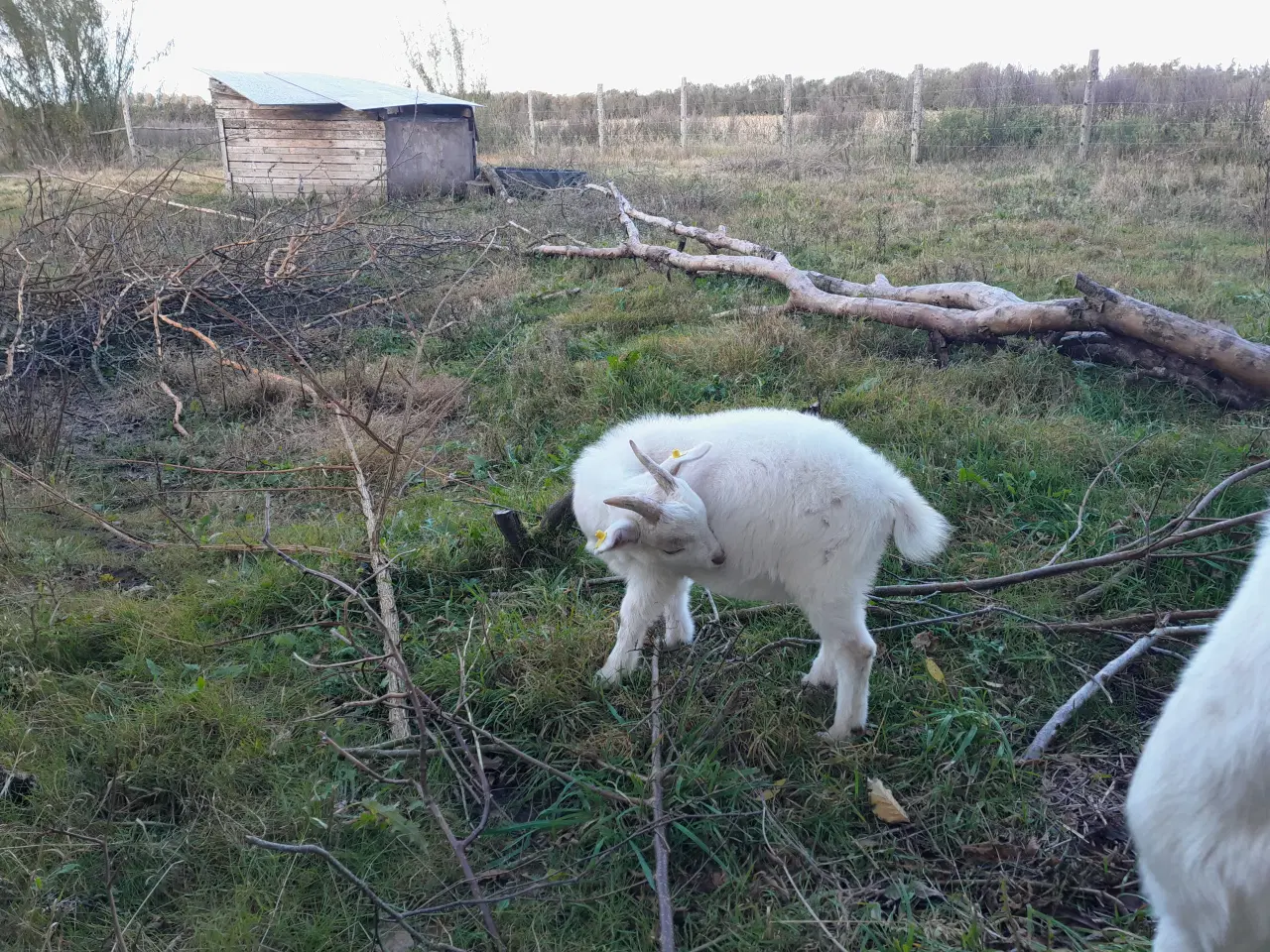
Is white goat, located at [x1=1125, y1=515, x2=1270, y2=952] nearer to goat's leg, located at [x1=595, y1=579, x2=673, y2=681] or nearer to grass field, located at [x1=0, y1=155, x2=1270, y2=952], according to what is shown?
grass field, located at [x1=0, y1=155, x2=1270, y2=952]

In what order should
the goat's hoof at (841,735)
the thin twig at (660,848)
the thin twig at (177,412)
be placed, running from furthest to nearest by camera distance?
the thin twig at (177,412)
the goat's hoof at (841,735)
the thin twig at (660,848)

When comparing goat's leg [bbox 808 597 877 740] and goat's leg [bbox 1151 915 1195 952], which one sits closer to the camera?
goat's leg [bbox 1151 915 1195 952]

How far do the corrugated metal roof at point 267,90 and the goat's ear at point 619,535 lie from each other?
1462 cm

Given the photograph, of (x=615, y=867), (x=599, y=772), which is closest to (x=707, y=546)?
(x=599, y=772)

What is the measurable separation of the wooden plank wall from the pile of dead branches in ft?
21.6

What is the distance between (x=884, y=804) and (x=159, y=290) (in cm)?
701

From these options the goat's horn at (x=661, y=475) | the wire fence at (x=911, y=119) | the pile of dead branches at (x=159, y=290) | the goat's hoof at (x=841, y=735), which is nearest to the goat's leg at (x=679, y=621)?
the goat's horn at (x=661, y=475)

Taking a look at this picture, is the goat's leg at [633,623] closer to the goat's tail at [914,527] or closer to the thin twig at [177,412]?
the goat's tail at [914,527]

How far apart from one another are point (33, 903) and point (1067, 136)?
67.8 ft

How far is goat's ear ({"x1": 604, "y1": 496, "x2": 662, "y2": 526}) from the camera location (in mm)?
3115

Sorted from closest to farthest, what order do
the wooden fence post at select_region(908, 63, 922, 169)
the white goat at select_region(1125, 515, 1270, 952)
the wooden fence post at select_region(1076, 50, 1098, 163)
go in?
the white goat at select_region(1125, 515, 1270, 952)
the wooden fence post at select_region(1076, 50, 1098, 163)
the wooden fence post at select_region(908, 63, 922, 169)

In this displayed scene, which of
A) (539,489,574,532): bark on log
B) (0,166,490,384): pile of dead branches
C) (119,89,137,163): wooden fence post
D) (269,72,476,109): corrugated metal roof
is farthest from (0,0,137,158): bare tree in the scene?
(539,489,574,532): bark on log

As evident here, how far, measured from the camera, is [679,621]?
12.7ft

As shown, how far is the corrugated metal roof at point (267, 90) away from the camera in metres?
15.4
